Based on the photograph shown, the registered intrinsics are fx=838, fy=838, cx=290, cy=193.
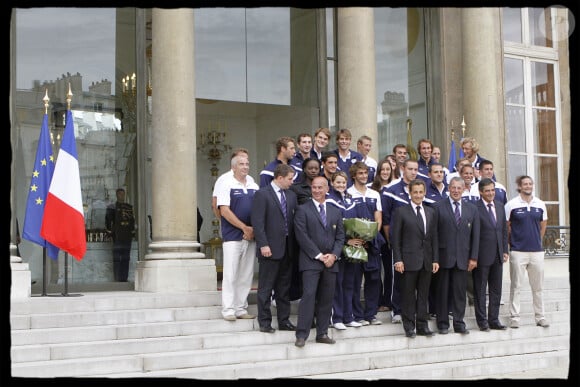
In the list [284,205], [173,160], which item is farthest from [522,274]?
[173,160]

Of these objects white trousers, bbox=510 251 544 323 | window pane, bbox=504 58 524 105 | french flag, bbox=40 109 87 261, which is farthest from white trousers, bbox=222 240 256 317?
window pane, bbox=504 58 524 105

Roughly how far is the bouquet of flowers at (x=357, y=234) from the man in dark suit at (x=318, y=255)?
0.97 ft

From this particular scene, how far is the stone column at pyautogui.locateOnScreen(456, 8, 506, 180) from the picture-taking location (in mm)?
14258

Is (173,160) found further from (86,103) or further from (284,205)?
(284,205)

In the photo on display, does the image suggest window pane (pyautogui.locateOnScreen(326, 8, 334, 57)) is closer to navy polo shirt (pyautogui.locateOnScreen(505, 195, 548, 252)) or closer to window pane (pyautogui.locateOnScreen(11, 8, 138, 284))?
window pane (pyautogui.locateOnScreen(11, 8, 138, 284))

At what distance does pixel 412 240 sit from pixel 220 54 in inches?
265

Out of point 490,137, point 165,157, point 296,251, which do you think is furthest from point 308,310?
point 490,137

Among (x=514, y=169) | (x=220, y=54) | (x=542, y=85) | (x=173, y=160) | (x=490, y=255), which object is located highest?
(x=220, y=54)

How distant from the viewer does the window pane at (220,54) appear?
1447 cm

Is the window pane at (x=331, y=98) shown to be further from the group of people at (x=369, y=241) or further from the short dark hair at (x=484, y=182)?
the short dark hair at (x=484, y=182)

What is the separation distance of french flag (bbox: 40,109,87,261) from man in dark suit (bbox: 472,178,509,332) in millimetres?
4684

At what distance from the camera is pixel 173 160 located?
11.0 m
